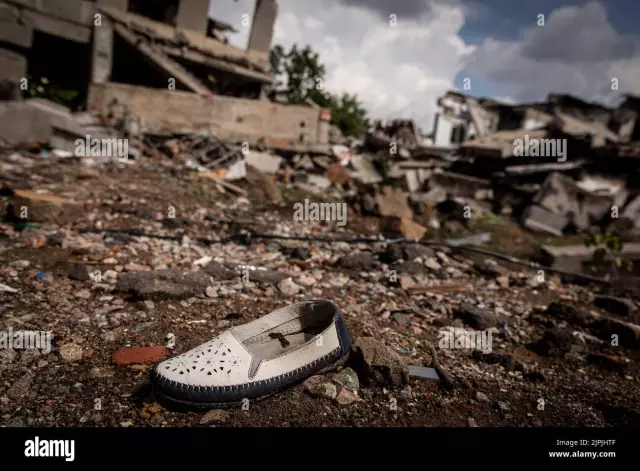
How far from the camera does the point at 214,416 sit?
145 centimetres

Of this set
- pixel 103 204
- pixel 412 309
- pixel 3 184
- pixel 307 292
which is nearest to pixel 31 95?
pixel 3 184

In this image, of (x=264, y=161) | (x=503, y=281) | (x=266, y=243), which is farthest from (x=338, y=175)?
(x=503, y=281)

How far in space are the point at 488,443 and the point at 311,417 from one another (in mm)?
672

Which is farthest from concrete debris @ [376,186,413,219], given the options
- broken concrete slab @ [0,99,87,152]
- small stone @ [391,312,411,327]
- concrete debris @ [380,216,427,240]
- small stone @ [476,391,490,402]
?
broken concrete slab @ [0,99,87,152]

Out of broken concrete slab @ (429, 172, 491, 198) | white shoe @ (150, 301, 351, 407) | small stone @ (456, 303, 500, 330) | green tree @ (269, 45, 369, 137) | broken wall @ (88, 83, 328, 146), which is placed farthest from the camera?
green tree @ (269, 45, 369, 137)

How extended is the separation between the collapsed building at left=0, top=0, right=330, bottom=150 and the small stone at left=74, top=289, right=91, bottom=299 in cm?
549

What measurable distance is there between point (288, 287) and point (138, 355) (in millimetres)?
1283

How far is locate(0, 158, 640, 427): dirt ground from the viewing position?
61.0 inches

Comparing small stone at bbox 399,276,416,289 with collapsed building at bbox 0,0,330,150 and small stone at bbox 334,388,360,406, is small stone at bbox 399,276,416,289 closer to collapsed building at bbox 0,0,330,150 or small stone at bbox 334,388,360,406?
small stone at bbox 334,388,360,406

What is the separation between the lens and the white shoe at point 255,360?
1.44 meters

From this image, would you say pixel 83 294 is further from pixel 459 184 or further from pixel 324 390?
pixel 459 184

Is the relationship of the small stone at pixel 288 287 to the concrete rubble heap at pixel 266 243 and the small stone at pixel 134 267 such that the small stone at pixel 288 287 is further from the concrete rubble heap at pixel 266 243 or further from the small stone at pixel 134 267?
the small stone at pixel 134 267

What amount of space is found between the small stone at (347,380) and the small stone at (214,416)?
1.67ft

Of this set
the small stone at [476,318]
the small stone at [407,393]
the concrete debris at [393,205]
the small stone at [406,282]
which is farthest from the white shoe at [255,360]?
the concrete debris at [393,205]
